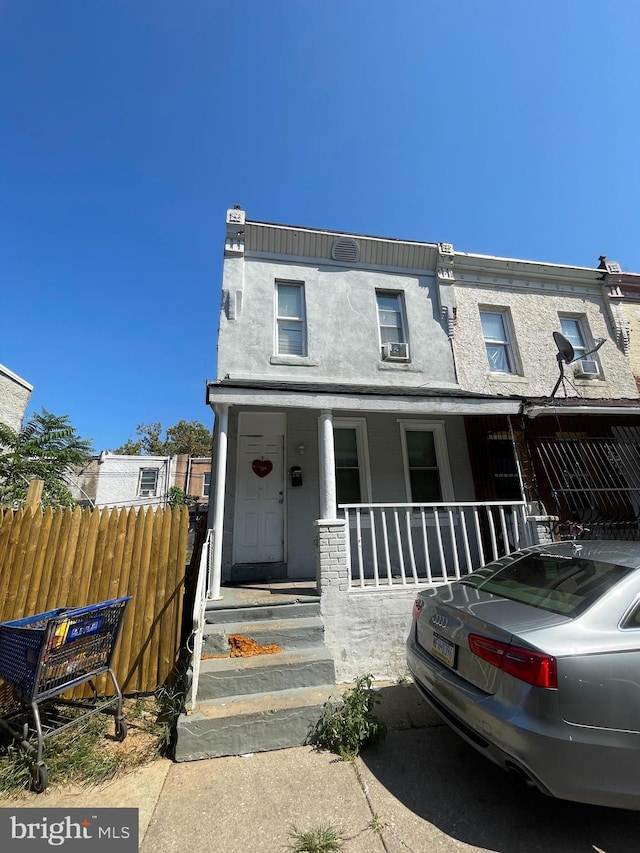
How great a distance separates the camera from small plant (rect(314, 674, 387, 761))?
10.6 ft

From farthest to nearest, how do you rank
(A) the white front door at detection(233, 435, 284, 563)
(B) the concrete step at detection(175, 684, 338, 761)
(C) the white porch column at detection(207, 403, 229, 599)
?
1. (A) the white front door at detection(233, 435, 284, 563)
2. (C) the white porch column at detection(207, 403, 229, 599)
3. (B) the concrete step at detection(175, 684, 338, 761)

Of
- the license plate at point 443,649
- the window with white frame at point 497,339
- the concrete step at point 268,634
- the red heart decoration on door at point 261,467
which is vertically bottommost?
the concrete step at point 268,634

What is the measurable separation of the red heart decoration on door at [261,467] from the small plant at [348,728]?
3866 mm

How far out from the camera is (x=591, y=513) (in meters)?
6.83

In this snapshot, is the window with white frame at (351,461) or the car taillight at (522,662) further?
the window with white frame at (351,461)

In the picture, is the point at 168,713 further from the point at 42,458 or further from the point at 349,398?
the point at 42,458

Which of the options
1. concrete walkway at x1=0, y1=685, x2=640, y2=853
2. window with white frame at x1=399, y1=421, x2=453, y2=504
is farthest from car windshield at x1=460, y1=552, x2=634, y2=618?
window with white frame at x1=399, y1=421, x2=453, y2=504

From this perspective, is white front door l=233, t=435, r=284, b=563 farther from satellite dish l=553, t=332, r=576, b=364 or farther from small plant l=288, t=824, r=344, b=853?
satellite dish l=553, t=332, r=576, b=364

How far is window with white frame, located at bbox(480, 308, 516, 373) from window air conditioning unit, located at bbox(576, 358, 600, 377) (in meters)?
1.45

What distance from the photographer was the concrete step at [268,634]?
4.13 metres

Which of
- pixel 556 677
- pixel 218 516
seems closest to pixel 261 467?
pixel 218 516

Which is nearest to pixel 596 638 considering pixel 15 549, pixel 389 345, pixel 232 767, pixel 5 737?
pixel 232 767

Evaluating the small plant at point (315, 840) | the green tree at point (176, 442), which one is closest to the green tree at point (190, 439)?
the green tree at point (176, 442)

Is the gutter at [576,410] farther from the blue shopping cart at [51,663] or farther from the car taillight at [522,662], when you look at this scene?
the blue shopping cart at [51,663]
